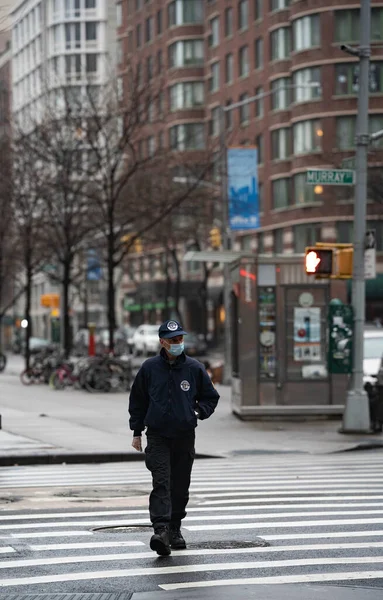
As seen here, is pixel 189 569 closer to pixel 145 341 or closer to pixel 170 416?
pixel 170 416

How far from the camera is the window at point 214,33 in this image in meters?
88.0

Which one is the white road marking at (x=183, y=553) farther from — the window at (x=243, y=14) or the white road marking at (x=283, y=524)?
the window at (x=243, y=14)

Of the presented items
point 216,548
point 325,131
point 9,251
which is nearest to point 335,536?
point 216,548

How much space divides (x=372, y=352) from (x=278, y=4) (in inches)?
2014

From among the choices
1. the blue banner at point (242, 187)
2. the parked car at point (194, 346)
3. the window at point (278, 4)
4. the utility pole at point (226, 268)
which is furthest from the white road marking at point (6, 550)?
the window at point (278, 4)

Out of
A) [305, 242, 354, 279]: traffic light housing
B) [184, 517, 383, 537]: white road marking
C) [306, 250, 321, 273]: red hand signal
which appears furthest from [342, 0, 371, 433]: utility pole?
[184, 517, 383, 537]: white road marking

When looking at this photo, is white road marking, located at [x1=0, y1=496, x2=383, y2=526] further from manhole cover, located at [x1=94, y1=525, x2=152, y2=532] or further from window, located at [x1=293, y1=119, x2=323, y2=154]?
window, located at [x1=293, y1=119, x2=323, y2=154]

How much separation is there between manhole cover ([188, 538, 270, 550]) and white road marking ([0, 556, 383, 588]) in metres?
0.74

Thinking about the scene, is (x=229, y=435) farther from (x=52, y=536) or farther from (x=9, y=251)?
(x=9, y=251)

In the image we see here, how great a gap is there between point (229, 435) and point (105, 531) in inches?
485

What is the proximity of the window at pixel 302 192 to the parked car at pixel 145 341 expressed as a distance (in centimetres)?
1129

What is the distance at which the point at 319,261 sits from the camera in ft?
75.9

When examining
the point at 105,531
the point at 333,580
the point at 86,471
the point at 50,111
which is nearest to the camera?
the point at 333,580

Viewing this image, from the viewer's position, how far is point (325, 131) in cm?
7419
